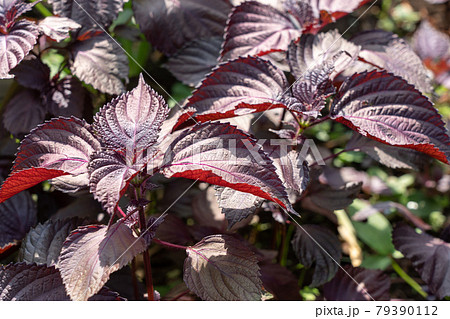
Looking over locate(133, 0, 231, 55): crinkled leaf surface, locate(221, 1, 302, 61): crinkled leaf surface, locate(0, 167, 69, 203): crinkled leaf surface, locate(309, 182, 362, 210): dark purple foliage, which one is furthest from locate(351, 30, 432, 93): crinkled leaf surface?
locate(0, 167, 69, 203): crinkled leaf surface

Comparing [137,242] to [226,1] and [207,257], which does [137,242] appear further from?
[226,1]

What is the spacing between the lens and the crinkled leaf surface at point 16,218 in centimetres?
104

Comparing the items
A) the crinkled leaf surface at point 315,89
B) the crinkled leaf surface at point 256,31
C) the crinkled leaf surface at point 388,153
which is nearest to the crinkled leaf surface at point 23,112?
the crinkled leaf surface at point 256,31

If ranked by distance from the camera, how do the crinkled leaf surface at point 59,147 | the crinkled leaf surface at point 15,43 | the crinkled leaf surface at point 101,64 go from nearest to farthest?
the crinkled leaf surface at point 59,147 < the crinkled leaf surface at point 15,43 < the crinkled leaf surface at point 101,64

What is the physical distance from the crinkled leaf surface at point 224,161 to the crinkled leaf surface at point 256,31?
36 centimetres

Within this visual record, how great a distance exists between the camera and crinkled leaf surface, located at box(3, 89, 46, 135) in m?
1.06

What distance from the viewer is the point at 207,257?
33.2 inches

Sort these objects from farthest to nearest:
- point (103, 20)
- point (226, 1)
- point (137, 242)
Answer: point (226, 1)
point (103, 20)
point (137, 242)

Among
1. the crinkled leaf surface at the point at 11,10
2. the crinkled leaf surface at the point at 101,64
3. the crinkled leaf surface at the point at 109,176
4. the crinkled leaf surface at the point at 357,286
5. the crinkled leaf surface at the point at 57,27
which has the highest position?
the crinkled leaf surface at the point at 11,10

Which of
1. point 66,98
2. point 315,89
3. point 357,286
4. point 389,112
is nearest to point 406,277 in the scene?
point 357,286

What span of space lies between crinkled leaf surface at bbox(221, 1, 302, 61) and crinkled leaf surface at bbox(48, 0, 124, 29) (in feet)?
0.95

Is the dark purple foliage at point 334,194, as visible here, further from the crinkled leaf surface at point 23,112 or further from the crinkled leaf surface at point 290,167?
the crinkled leaf surface at point 23,112
